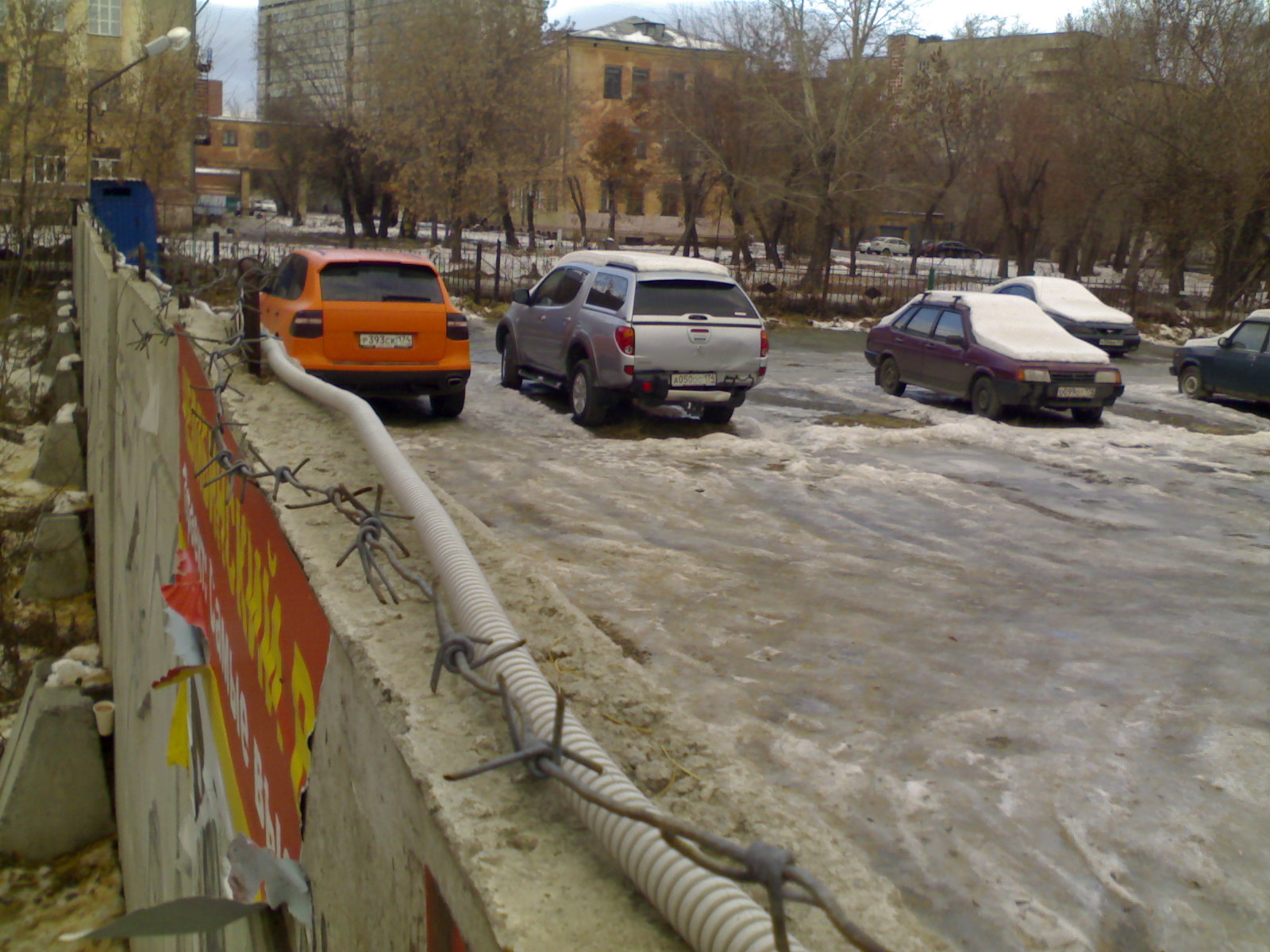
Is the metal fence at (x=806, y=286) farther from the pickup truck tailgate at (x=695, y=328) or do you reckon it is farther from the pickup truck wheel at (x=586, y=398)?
the pickup truck tailgate at (x=695, y=328)

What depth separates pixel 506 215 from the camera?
145 feet

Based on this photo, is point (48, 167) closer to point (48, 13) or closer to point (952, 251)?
point (48, 13)

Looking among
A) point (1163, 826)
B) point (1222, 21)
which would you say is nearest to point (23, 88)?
point (1163, 826)

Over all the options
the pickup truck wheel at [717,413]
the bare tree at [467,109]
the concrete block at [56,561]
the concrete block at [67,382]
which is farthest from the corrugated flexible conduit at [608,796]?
the bare tree at [467,109]

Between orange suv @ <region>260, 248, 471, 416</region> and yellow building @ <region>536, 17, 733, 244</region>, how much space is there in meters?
47.5

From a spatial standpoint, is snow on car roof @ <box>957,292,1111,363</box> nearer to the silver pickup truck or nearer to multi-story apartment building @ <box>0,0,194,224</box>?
the silver pickup truck

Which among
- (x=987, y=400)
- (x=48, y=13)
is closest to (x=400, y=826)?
(x=987, y=400)

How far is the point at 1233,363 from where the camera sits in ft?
53.1

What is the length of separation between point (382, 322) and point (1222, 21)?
29159 millimetres

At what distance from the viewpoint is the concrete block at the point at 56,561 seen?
11.0 m

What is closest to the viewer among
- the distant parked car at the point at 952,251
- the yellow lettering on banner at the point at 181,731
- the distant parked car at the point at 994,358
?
the yellow lettering on banner at the point at 181,731

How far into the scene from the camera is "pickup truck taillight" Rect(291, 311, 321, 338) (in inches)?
432

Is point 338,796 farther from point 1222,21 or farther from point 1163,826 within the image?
point 1222,21

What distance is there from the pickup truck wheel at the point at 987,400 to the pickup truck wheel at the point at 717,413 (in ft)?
10.7
